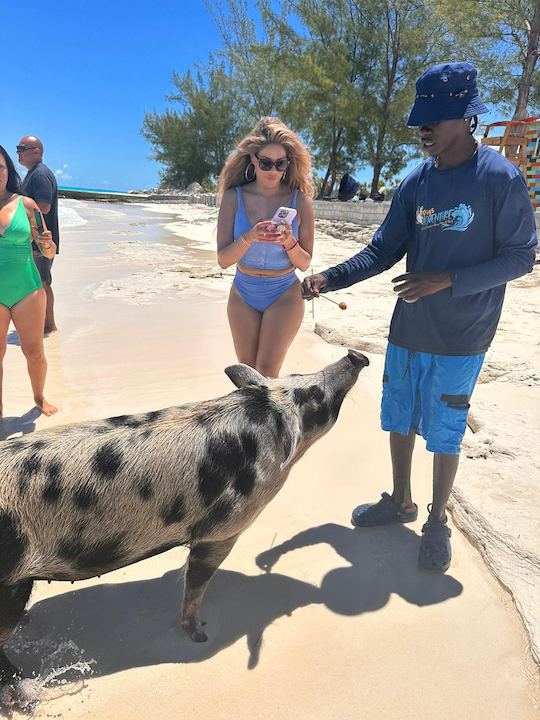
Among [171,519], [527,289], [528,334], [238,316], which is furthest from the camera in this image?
[527,289]

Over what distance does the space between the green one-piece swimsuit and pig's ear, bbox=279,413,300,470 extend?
2784 millimetres

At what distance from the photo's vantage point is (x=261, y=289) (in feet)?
11.7

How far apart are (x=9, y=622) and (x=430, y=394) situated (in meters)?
2.29

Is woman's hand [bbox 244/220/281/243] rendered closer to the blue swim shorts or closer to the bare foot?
the blue swim shorts

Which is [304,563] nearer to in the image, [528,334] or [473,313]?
[473,313]

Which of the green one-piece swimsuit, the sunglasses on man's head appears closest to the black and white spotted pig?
the green one-piece swimsuit

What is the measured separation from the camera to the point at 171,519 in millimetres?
2137

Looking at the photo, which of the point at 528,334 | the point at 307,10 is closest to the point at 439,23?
the point at 307,10

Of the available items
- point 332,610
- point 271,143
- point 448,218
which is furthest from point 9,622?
point 271,143

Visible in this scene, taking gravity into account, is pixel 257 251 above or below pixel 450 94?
below

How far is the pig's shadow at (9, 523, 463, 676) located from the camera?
240cm

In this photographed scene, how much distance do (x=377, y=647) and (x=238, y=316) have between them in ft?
7.22

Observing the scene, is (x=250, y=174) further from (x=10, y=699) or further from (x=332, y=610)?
(x=10, y=699)

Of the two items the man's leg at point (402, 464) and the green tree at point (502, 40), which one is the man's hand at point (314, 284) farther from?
the green tree at point (502, 40)
